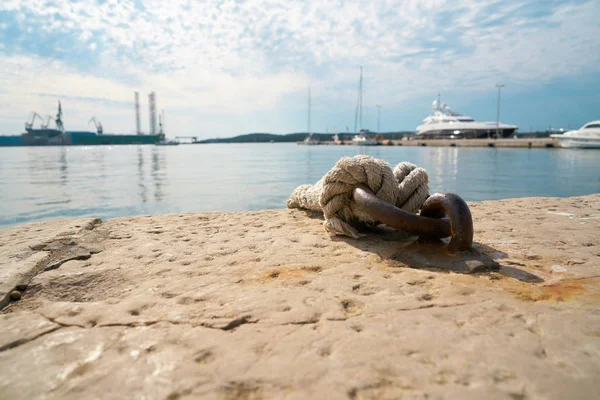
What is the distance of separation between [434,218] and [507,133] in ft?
223

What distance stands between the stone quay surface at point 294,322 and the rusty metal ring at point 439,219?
0.24 metres

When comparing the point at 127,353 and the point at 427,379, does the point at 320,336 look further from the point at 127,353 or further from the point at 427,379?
the point at 127,353

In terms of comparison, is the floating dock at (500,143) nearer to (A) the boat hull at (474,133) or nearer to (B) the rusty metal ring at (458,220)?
(A) the boat hull at (474,133)

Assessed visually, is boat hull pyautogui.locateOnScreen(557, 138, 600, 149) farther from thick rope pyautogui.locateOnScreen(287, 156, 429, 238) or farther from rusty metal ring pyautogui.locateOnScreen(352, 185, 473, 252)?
rusty metal ring pyautogui.locateOnScreen(352, 185, 473, 252)

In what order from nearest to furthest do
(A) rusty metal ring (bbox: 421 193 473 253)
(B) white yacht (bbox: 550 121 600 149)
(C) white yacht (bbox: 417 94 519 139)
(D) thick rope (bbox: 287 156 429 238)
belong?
(A) rusty metal ring (bbox: 421 193 473 253) < (D) thick rope (bbox: 287 156 429 238) < (B) white yacht (bbox: 550 121 600 149) < (C) white yacht (bbox: 417 94 519 139)

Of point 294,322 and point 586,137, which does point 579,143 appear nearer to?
point 586,137

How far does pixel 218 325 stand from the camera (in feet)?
4.73

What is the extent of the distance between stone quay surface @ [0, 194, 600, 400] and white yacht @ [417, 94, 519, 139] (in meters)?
63.4

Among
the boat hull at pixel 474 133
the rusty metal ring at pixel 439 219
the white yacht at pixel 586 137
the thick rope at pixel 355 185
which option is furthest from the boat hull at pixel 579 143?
the rusty metal ring at pixel 439 219

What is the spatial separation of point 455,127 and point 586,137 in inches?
1014

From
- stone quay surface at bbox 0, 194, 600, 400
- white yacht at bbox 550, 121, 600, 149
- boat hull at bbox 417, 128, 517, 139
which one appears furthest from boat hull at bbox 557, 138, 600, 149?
stone quay surface at bbox 0, 194, 600, 400

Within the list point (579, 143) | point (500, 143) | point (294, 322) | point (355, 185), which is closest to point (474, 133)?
point (500, 143)

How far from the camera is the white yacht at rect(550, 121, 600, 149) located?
3462 centimetres

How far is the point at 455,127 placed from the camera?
60.1 meters
